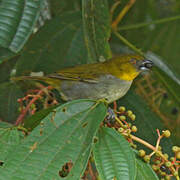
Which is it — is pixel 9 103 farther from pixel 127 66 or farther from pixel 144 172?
pixel 144 172

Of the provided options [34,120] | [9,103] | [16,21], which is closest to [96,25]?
[16,21]

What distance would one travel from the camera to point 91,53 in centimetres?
195

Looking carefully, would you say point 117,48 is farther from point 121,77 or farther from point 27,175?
point 27,175

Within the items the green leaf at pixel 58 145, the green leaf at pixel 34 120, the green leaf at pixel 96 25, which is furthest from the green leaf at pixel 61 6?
the green leaf at pixel 58 145

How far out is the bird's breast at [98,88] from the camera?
7.70 ft

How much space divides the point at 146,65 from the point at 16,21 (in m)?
0.95

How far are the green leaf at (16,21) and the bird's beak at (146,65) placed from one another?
85 cm

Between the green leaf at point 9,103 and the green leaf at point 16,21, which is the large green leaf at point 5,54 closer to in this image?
the green leaf at point 16,21

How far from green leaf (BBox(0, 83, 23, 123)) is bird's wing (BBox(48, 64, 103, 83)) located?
13.8 inches

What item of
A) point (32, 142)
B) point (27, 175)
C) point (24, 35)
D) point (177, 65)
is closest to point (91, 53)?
point (24, 35)

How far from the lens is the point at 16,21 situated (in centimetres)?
184

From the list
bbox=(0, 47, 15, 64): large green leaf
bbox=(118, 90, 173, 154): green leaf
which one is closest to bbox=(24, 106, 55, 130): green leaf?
bbox=(0, 47, 15, 64): large green leaf

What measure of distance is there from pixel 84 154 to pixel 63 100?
1285 mm

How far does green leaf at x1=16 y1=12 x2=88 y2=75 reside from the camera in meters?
2.46
